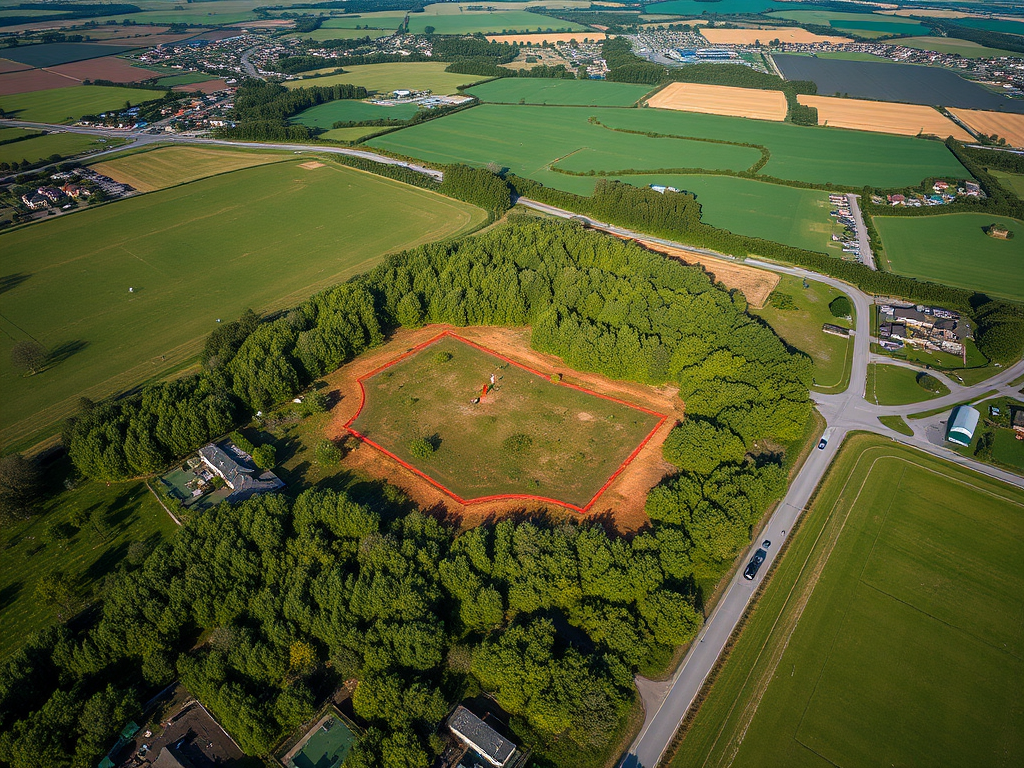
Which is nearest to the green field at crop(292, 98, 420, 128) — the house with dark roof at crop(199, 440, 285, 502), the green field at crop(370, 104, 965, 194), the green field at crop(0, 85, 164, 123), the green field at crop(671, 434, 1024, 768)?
the green field at crop(370, 104, 965, 194)

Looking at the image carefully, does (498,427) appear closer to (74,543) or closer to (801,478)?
(801,478)

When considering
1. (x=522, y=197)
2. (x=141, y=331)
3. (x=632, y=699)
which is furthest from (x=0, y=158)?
(x=632, y=699)

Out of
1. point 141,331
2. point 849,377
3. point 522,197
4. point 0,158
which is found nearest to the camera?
point 849,377

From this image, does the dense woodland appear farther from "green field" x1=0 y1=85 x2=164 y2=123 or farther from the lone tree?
"green field" x1=0 y1=85 x2=164 y2=123

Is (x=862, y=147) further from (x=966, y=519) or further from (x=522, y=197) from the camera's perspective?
(x=966, y=519)

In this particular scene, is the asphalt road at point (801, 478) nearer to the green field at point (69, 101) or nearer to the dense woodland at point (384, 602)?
the dense woodland at point (384, 602)

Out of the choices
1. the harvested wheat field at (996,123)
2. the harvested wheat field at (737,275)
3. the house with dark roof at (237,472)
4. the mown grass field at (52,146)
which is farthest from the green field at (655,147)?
the house with dark roof at (237,472)
